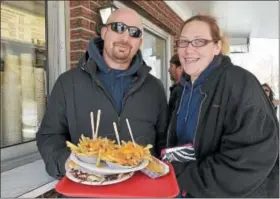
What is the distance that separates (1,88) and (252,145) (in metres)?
1.79

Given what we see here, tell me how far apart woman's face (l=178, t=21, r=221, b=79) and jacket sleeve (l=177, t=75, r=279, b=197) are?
26cm

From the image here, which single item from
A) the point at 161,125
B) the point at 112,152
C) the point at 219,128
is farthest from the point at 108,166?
the point at 161,125

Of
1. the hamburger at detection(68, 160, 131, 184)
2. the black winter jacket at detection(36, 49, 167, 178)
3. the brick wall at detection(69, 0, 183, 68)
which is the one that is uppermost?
→ the brick wall at detection(69, 0, 183, 68)

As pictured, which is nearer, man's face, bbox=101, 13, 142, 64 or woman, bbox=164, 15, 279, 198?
woman, bbox=164, 15, 279, 198

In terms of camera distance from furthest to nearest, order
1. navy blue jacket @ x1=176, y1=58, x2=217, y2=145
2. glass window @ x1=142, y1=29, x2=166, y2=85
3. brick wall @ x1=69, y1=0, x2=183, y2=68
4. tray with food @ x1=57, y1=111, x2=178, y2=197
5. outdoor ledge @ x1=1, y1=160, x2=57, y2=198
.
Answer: glass window @ x1=142, y1=29, x2=166, y2=85
brick wall @ x1=69, y1=0, x2=183, y2=68
outdoor ledge @ x1=1, y1=160, x2=57, y2=198
navy blue jacket @ x1=176, y1=58, x2=217, y2=145
tray with food @ x1=57, y1=111, x2=178, y2=197

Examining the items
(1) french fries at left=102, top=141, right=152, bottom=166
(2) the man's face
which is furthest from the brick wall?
(1) french fries at left=102, top=141, right=152, bottom=166

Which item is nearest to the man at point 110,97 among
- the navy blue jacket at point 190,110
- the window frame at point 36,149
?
the navy blue jacket at point 190,110

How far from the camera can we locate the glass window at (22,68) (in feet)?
6.86

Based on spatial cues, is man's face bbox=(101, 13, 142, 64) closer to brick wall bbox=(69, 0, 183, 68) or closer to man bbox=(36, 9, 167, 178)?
man bbox=(36, 9, 167, 178)

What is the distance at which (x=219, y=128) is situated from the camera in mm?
1093

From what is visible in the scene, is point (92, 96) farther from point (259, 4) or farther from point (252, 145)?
point (259, 4)

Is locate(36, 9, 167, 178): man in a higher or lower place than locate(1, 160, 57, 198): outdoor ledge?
higher

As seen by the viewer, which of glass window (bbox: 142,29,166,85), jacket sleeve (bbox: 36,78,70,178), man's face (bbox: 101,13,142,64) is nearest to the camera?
jacket sleeve (bbox: 36,78,70,178)

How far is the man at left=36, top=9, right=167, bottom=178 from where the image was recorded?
1422 mm
